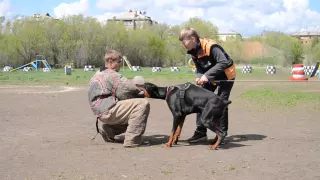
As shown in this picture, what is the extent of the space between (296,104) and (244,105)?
156cm

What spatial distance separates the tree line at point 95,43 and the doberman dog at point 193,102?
52307mm

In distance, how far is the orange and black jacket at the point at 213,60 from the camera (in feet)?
22.4

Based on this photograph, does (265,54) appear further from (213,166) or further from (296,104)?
(213,166)

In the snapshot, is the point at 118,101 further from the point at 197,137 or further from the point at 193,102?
the point at 197,137

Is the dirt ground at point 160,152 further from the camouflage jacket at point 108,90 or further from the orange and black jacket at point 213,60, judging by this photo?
the orange and black jacket at point 213,60

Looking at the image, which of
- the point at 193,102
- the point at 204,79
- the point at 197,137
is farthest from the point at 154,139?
the point at 204,79

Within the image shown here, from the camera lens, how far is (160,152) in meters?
6.38

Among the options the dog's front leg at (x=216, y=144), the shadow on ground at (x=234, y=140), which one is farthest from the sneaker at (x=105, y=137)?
the dog's front leg at (x=216, y=144)

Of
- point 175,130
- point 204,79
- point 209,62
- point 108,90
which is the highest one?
point 209,62

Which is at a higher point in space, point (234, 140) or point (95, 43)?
point (95, 43)

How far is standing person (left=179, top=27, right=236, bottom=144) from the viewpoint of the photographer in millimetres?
6832

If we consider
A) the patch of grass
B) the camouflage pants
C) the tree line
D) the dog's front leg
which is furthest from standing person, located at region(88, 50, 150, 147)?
the tree line

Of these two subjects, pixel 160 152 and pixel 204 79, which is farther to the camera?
pixel 204 79

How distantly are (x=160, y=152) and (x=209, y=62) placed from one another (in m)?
1.81
